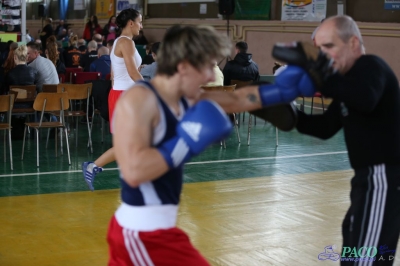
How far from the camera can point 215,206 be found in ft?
19.4

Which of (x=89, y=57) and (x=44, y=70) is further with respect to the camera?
(x=89, y=57)

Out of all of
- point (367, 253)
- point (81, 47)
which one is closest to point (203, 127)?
point (367, 253)

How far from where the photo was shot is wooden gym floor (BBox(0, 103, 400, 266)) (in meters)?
4.71

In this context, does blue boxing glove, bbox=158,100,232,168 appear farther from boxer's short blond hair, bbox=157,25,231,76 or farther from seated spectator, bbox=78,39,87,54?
seated spectator, bbox=78,39,87,54

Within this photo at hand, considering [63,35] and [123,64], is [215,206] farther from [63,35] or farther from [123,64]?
[63,35]

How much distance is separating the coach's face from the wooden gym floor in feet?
6.28

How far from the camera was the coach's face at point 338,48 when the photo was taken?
2939 millimetres

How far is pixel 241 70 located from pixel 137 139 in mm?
7912

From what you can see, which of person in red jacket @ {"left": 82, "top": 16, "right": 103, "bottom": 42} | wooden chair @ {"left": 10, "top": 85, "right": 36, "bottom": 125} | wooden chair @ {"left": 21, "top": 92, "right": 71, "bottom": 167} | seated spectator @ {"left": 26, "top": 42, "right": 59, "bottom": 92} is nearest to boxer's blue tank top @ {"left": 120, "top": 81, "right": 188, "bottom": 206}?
wooden chair @ {"left": 21, "top": 92, "right": 71, "bottom": 167}

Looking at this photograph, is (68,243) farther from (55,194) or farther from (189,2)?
(189,2)

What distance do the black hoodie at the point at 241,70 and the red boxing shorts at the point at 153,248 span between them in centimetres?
770

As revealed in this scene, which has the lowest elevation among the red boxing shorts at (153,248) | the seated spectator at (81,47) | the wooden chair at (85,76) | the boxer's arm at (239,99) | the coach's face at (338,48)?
the wooden chair at (85,76)

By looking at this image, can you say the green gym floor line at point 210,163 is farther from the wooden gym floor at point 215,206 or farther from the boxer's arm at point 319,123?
the boxer's arm at point 319,123

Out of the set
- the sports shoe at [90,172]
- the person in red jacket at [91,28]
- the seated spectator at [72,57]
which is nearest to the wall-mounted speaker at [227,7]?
the seated spectator at [72,57]
